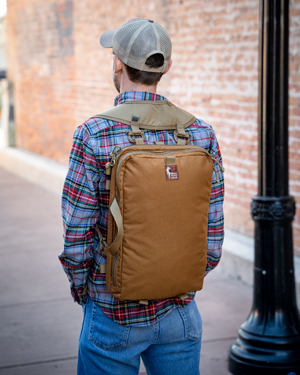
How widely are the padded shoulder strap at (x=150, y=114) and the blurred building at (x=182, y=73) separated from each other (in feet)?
10.0

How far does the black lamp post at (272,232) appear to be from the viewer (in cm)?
329

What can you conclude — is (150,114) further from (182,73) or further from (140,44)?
(182,73)

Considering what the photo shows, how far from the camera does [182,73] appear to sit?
652 centimetres

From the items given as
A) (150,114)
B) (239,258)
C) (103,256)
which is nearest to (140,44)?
(150,114)

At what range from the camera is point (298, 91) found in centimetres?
473

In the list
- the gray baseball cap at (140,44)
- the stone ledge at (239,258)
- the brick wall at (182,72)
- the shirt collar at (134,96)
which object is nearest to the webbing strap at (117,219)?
the shirt collar at (134,96)

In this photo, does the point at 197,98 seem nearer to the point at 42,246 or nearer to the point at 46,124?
the point at 42,246

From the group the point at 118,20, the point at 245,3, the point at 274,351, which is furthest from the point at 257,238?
the point at 118,20

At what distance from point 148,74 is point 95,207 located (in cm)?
48

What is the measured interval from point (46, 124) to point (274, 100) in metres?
8.02

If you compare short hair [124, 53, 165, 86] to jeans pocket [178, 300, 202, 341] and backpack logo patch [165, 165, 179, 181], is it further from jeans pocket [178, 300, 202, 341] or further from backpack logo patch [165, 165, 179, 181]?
jeans pocket [178, 300, 202, 341]

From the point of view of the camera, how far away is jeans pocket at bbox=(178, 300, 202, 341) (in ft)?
6.42

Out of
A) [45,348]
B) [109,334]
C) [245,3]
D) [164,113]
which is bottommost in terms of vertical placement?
[45,348]

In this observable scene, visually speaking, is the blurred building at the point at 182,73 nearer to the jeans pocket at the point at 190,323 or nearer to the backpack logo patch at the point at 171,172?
the jeans pocket at the point at 190,323
